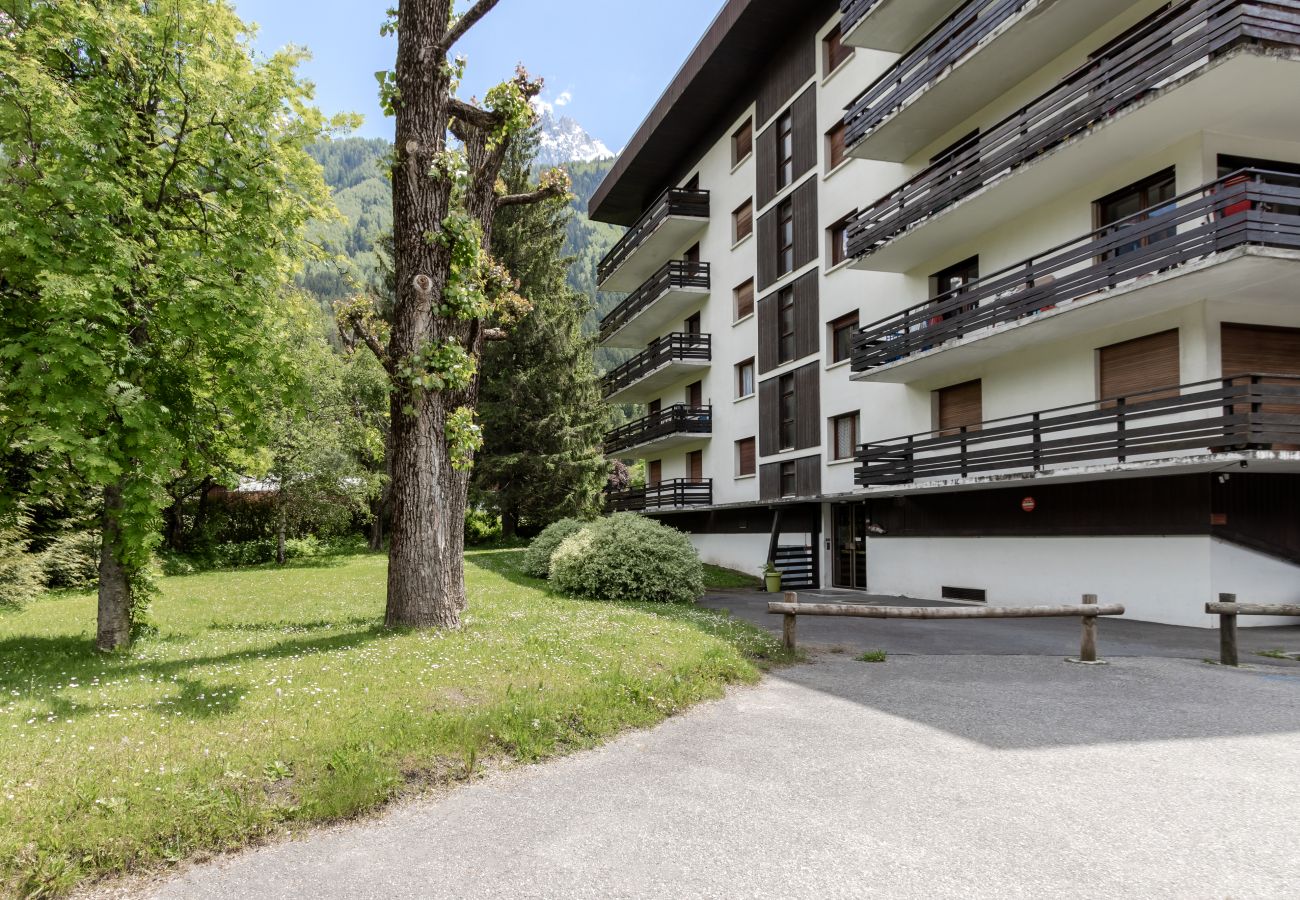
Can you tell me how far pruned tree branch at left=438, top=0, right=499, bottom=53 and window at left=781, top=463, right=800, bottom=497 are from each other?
17055mm

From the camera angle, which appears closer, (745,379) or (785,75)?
(785,75)

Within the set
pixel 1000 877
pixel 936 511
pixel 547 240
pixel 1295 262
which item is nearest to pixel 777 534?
pixel 936 511

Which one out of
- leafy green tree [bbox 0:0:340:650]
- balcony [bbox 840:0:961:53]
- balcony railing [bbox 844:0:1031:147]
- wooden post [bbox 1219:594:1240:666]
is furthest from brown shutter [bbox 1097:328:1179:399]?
leafy green tree [bbox 0:0:340:650]

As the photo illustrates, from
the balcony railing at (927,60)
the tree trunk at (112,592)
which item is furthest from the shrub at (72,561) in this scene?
the balcony railing at (927,60)

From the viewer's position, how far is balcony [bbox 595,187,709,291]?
30578mm

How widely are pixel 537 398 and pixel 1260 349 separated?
29652 mm

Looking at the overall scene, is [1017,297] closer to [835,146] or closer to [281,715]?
[835,146]

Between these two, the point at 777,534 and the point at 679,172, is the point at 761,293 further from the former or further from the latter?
the point at 679,172

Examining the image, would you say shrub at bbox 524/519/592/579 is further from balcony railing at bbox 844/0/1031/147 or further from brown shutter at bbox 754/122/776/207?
brown shutter at bbox 754/122/776/207

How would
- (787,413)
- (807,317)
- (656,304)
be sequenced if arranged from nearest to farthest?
1. (807,317)
2. (787,413)
3. (656,304)

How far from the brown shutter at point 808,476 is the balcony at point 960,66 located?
8.78 meters

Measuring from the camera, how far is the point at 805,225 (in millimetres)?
23625

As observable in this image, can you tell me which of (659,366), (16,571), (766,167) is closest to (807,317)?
(766,167)

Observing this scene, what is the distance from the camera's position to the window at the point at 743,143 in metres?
27.4
